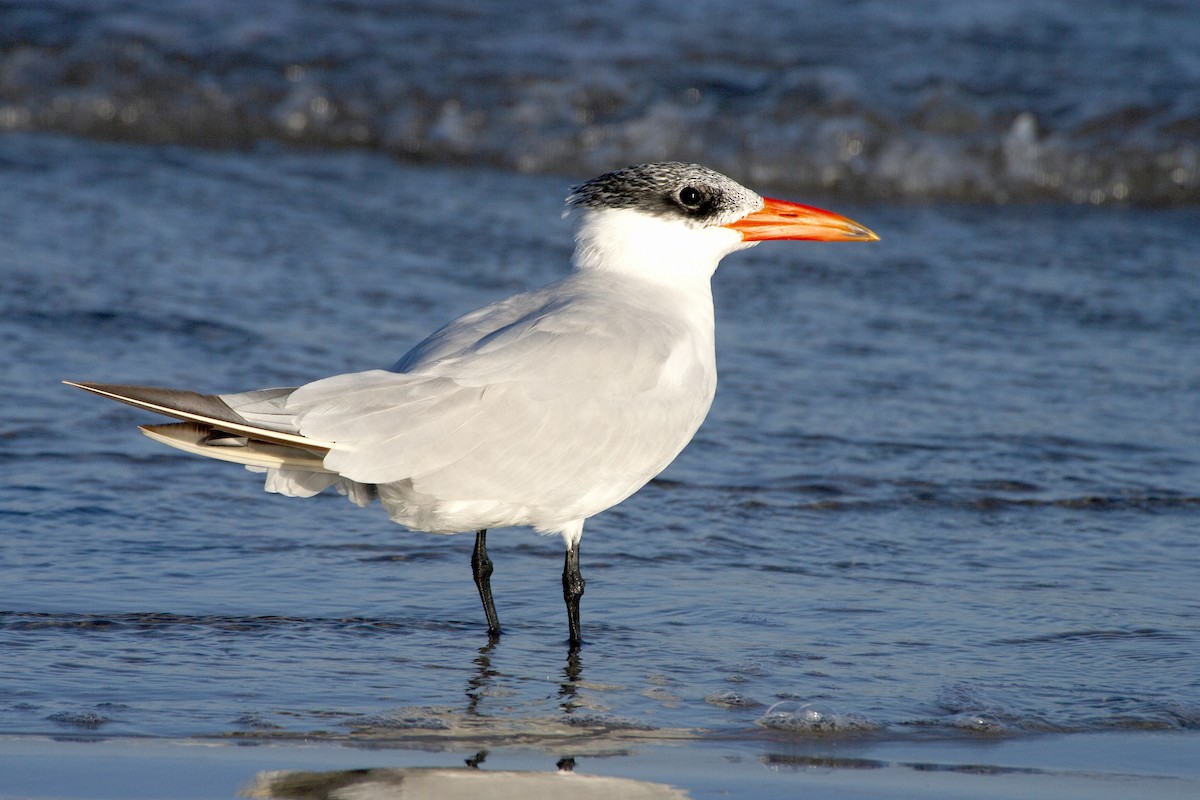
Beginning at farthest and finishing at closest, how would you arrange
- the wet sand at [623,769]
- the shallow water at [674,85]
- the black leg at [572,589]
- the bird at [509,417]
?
the shallow water at [674,85], the black leg at [572,589], the bird at [509,417], the wet sand at [623,769]

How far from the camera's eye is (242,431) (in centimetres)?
349

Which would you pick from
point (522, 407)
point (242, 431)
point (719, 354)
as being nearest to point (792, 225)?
point (522, 407)

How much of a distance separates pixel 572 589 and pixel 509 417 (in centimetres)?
55

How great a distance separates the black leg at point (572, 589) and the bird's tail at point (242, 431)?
0.70 metres

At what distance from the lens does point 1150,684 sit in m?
3.84

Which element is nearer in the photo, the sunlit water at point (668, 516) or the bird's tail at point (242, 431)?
the bird's tail at point (242, 431)

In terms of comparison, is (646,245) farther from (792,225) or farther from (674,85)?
(674,85)

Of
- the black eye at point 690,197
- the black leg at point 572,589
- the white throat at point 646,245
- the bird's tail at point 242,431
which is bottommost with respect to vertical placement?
the black leg at point 572,589

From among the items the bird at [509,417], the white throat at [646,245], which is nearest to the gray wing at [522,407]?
the bird at [509,417]

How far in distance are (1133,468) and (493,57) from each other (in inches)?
268

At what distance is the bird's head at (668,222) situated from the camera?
475 centimetres

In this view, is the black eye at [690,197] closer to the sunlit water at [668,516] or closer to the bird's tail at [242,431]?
the sunlit water at [668,516]

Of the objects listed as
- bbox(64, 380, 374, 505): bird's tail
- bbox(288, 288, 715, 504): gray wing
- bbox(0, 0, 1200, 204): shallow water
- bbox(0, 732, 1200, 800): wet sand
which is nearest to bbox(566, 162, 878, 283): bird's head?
bbox(288, 288, 715, 504): gray wing

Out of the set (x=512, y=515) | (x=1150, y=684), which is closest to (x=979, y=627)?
(x=1150, y=684)
